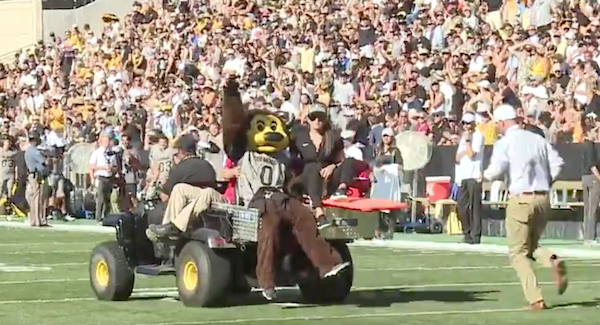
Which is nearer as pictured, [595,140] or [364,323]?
[364,323]

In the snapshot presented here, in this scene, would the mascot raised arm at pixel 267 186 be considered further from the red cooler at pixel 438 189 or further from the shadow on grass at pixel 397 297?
the red cooler at pixel 438 189

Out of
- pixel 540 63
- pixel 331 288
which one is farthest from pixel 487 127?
pixel 331 288

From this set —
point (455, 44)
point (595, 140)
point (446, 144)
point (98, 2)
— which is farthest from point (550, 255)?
point (98, 2)

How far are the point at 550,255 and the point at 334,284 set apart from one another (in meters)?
2.03

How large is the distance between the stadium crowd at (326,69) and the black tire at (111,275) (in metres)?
7.65

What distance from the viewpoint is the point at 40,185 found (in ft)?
91.9

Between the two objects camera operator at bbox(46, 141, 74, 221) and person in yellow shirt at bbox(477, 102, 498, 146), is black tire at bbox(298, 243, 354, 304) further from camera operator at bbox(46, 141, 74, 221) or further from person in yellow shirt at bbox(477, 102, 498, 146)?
camera operator at bbox(46, 141, 74, 221)

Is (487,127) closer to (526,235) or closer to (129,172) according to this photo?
(129,172)

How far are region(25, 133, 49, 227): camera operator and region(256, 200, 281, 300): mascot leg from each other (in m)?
16.0

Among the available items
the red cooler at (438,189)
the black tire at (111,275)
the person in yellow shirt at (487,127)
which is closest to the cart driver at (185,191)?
the black tire at (111,275)

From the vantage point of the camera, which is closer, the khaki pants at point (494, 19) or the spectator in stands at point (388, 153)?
the spectator in stands at point (388, 153)

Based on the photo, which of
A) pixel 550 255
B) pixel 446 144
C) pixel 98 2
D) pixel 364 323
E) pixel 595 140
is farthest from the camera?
pixel 98 2

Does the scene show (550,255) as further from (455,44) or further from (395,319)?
(455,44)

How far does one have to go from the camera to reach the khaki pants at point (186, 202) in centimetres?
1297
